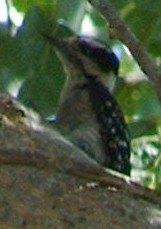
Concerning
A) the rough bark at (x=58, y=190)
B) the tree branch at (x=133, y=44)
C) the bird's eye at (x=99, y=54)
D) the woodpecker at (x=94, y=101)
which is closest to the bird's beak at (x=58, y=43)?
the woodpecker at (x=94, y=101)

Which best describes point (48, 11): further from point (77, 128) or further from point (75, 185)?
point (75, 185)

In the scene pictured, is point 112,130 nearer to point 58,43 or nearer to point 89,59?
point 58,43

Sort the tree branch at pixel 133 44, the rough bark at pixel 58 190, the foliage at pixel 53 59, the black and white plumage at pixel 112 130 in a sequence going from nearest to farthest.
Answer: the rough bark at pixel 58 190, the tree branch at pixel 133 44, the foliage at pixel 53 59, the black and white plumage at pixel 112 130

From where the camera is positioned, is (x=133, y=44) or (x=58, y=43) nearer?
(x=133, y=44)

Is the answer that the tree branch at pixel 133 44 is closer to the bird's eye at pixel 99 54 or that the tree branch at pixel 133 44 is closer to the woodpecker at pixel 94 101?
the woodpecker at pixel 94 101

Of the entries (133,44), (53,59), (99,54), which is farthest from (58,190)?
(99,54)

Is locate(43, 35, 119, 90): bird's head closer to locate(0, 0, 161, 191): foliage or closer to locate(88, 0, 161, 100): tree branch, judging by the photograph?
locate(0, 0, 161, 191): foliage
